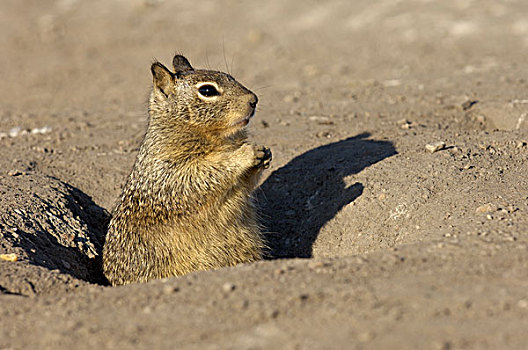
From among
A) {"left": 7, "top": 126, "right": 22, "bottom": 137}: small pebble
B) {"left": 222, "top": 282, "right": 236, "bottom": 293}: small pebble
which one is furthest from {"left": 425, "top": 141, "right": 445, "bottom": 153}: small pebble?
{"left": 7, "top": 126, "right": 22, "bottom": 137}: small pebble

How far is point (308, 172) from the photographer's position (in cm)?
646

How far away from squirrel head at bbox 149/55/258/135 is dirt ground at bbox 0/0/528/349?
4.49 feet

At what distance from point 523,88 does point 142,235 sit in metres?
5.04

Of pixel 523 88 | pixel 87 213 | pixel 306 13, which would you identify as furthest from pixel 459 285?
pixel 306 13

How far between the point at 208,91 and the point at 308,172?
5.82 ft

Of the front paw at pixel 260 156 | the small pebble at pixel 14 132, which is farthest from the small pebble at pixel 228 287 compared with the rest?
the small pebble at pixel 14 132

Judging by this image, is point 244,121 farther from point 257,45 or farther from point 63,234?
point 257,45

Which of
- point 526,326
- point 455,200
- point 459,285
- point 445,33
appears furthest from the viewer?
point 445,33

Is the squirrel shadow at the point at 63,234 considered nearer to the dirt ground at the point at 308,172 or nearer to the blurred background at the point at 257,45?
the dirt ground at the point at 308,172

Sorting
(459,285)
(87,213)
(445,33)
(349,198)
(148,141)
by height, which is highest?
(148,141)

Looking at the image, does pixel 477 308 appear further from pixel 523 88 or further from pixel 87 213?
pixel 523 88

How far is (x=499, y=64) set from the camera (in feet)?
30.8

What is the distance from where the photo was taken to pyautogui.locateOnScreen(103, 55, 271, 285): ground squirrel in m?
4.98

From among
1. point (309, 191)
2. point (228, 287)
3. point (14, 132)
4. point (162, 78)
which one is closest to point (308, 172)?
point (309, 191)
